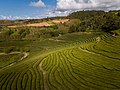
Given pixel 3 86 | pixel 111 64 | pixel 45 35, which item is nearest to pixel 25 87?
pixel 3 86

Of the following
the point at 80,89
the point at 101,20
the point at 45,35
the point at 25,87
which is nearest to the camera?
the point at 80,89

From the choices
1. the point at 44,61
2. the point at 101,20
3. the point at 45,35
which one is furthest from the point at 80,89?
the point at 45,35

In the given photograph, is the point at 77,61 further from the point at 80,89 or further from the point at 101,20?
the point at 101,20

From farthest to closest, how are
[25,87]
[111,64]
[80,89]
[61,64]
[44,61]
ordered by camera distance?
[44,61] → [61,64] → [111,64] → [25,87] → [80,89]

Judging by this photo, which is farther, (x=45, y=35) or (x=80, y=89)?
(x=45, y=35)

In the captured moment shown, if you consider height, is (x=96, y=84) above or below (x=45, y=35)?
above

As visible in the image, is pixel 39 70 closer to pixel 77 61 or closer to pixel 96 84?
pixel 77 61
